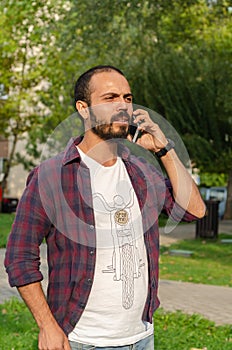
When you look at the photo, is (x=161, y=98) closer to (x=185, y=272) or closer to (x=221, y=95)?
(x=221, y=95)

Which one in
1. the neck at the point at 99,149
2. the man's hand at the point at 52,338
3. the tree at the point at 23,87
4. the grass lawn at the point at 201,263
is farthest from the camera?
the tree at the point at 23,87

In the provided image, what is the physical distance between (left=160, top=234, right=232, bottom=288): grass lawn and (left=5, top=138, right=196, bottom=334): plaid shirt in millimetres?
9140

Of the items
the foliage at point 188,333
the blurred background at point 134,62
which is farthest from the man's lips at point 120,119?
the blurred background at point 134,62

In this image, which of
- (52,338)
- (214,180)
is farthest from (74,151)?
(214,180)

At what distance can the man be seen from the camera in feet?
9.38

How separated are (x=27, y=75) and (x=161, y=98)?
9471mm

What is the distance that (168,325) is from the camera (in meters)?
7.74

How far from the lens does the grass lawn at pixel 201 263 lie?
40.7 feet

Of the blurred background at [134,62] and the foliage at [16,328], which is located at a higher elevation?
the blurred background at [134,62]

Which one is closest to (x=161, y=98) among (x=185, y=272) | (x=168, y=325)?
(x=185, y=272)

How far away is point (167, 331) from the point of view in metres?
7.32

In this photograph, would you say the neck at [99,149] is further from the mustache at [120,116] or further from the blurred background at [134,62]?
the blurred background at [134,62]

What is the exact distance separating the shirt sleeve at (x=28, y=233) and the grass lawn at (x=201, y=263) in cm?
923

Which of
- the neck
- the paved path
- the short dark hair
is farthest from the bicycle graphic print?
the paved path
